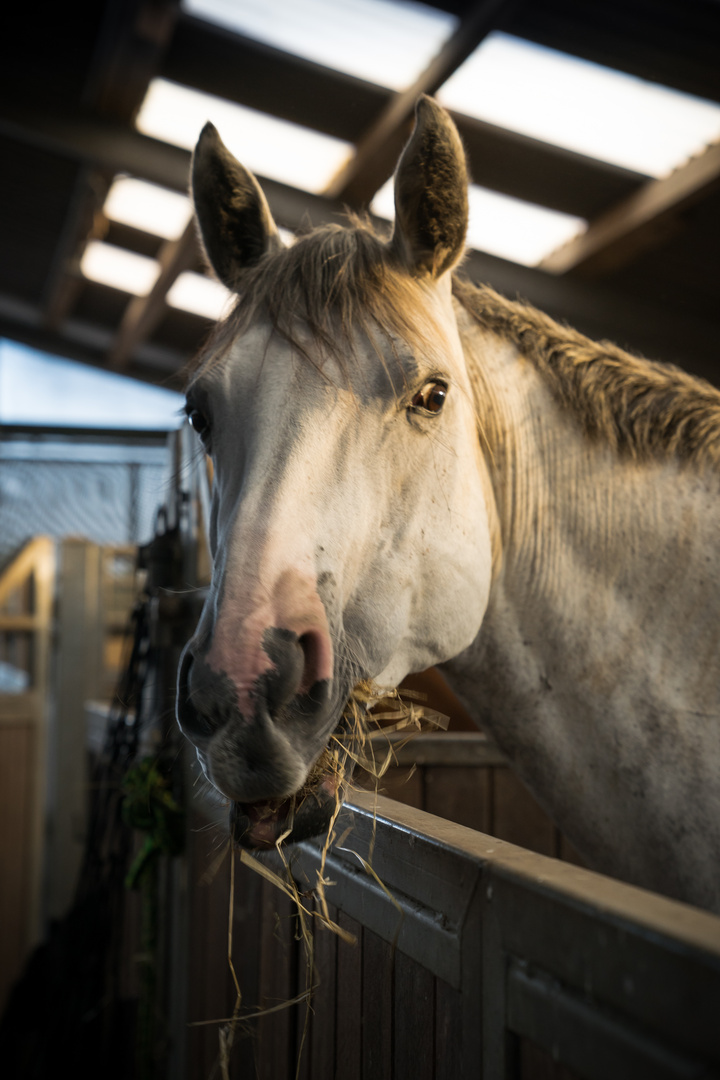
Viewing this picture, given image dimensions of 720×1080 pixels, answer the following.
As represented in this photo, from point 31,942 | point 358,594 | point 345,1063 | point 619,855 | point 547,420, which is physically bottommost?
point 31,942

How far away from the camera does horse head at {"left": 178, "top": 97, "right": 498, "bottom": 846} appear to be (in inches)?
34.4

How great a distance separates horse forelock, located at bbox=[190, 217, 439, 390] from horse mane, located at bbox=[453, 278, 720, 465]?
0.87ft

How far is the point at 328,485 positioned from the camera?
Result: 103 cm

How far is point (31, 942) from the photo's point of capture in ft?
13.6

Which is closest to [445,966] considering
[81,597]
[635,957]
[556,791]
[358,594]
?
[635,957]

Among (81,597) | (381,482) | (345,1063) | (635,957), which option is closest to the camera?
(635,957)

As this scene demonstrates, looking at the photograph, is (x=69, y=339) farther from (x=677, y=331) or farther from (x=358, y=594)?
(x=358, y=594)

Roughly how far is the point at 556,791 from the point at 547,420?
2.15 ft

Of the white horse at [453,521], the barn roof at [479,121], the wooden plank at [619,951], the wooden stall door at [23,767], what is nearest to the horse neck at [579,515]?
the white horse at [453,521]

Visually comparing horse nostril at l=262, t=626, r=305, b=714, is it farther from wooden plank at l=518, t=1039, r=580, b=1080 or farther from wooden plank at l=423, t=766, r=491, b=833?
wooden plank at l=423, t=766, r=491, b=833

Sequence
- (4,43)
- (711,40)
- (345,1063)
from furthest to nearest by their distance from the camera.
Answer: (4,43), (711,40), (345,1063)

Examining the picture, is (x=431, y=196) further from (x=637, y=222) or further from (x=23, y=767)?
(x=23, y=767)

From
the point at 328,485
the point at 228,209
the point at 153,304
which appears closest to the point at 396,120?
the point at 228,209

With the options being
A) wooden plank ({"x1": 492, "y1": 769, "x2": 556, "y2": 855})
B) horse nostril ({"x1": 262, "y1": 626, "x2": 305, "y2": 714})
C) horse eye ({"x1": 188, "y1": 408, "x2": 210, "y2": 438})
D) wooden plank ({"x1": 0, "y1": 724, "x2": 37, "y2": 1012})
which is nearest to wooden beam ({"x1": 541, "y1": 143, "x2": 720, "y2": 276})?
wooden plank ({"x1": 492, "y1": 769, "x2": 556, "y2": 855})
